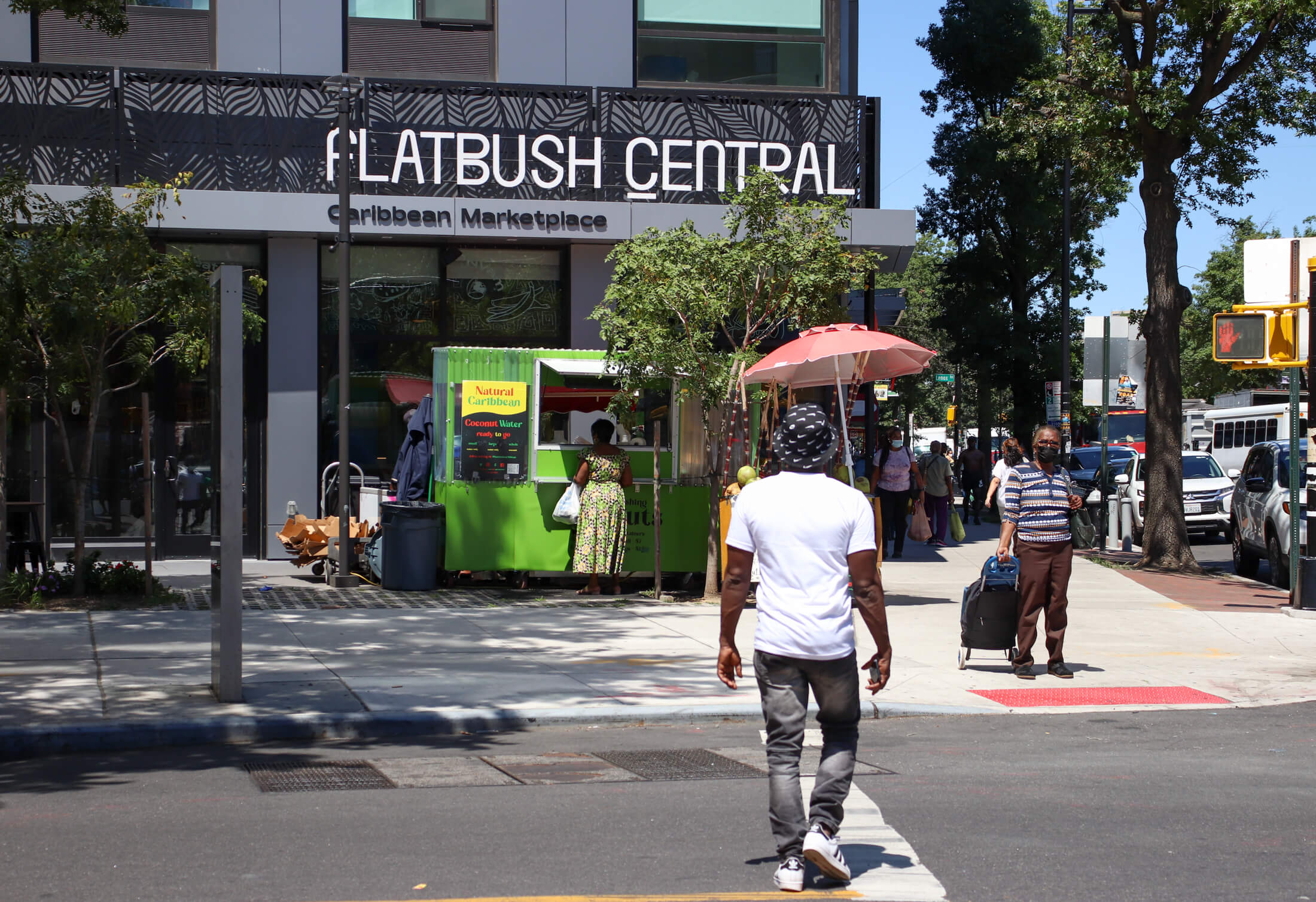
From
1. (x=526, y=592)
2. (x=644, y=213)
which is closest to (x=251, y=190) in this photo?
(x=644, y=213)

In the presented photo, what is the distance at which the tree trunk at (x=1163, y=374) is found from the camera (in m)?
18.8

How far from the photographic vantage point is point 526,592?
15.0m

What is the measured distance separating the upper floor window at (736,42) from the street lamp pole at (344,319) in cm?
570

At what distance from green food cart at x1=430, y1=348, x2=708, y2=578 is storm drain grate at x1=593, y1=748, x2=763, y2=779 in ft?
23.6

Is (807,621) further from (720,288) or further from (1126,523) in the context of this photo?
(1126,523)

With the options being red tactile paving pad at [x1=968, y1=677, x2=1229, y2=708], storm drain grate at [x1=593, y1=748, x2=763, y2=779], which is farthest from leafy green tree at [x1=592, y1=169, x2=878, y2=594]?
storm drain grate at [x1=593, y1=748, x2=763, y2=779]

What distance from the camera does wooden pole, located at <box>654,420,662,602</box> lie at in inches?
575

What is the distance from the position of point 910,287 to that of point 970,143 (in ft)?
70.2

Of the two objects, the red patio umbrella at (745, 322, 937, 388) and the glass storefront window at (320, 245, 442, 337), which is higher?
the glass storefront window at (320, 245, 442, 337)

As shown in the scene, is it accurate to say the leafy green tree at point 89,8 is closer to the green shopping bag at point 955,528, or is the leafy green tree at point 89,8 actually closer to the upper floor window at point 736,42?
the upper floor window at point 736,42

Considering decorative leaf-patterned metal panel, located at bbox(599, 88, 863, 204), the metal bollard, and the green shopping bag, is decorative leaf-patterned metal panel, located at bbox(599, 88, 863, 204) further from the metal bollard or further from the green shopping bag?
the metal bollard

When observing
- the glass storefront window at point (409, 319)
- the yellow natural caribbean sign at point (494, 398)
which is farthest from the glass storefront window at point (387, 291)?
the yellow natural caribbean sign at point (494, 398)

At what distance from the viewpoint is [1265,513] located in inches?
687

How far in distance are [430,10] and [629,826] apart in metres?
15.2
